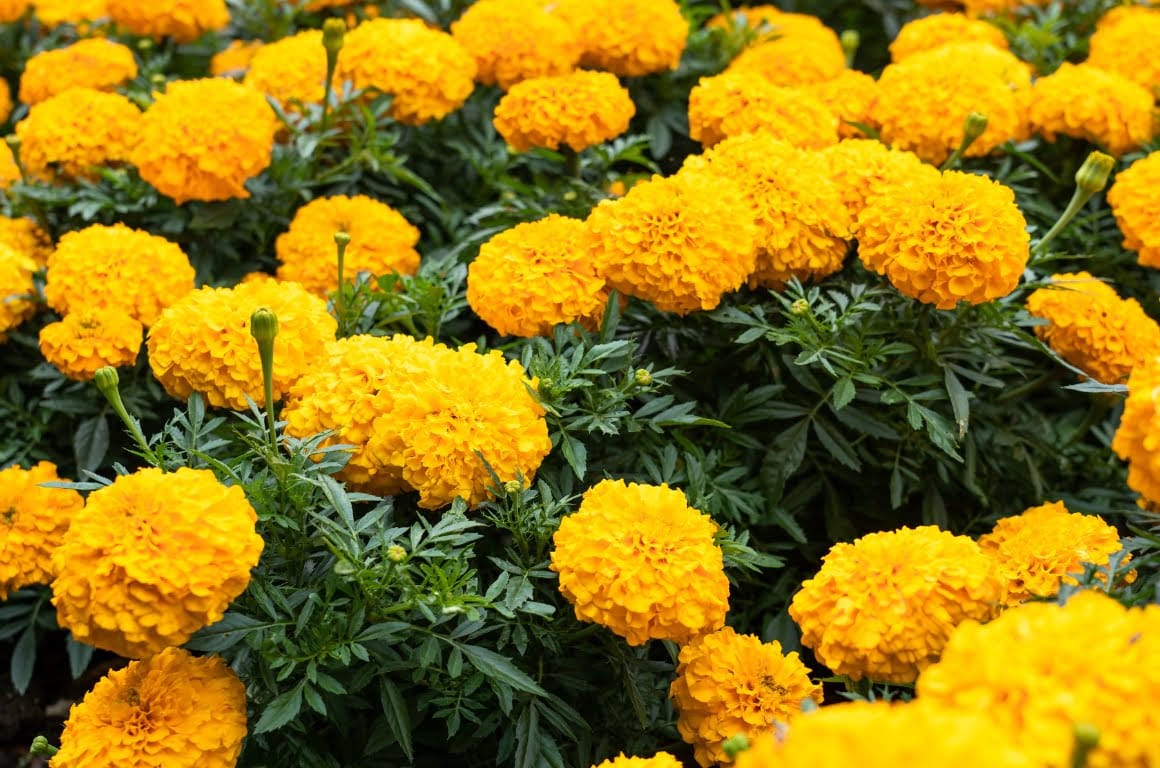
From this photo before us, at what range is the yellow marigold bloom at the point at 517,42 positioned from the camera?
3359 millimetres

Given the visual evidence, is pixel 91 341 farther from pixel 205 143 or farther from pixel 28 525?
pixel 205 143

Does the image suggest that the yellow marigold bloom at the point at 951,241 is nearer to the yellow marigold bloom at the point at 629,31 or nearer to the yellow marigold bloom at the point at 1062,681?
the yellow marigold bloom at the point at 1062,681

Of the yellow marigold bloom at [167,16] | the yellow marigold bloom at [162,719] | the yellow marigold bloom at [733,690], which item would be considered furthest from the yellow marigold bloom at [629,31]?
the yellow marigold bloom at [162,719]

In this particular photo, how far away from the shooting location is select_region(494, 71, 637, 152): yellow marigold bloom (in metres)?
3.00

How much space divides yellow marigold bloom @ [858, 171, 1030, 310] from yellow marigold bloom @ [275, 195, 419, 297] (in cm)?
134

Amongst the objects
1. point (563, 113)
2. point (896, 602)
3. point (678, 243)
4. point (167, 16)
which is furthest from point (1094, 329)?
point (167, 16)

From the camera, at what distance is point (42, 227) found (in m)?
3.34

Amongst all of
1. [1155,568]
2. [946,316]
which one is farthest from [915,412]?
[1155,568]

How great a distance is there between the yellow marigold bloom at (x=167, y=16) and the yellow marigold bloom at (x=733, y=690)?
2.70 m

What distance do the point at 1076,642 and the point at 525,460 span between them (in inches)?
44.9

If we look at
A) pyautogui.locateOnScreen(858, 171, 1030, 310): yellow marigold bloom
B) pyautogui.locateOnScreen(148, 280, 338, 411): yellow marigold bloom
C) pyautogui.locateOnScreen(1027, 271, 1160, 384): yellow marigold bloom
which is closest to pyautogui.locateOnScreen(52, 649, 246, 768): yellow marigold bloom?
pyautogui.locateOnScreen(148, 280, 338, 411): yellow marigold bloom

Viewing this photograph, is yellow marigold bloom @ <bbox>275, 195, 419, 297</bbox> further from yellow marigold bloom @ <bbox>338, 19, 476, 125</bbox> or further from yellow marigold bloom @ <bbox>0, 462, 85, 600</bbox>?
yellow marigold bloom @ <bbox>0, 462, 85, 600</bbox>

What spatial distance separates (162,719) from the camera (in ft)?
6.52

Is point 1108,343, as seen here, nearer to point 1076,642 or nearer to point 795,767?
point 1076,642
